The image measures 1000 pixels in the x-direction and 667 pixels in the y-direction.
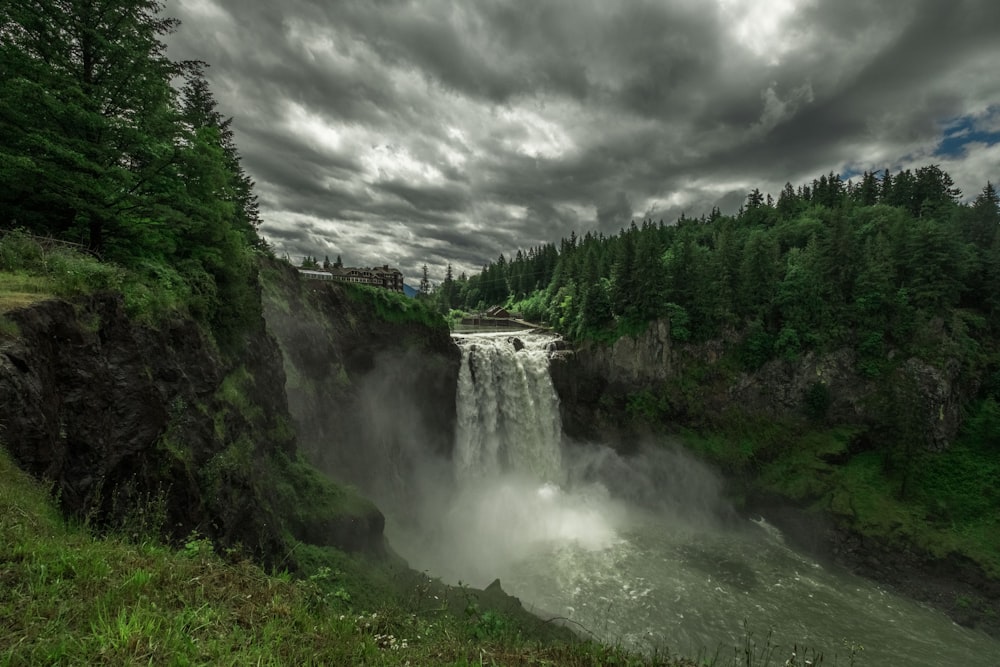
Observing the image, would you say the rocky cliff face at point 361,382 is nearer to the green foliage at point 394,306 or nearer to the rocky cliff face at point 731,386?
the green foliage at point 394,306

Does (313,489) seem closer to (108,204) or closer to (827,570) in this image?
(108,204)

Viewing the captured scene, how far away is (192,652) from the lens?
397cm

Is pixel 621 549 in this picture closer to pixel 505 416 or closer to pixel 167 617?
pixel 505 416

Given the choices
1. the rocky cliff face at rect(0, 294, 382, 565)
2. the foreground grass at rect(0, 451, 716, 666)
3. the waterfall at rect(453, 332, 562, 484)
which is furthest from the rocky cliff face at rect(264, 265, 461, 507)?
the foreground grass at rect(0, 451, 716, 666)

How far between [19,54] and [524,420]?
37827 mm

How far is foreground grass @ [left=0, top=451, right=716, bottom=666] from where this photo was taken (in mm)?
3727

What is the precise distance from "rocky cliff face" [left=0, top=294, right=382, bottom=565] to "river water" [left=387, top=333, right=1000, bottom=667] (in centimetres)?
1249

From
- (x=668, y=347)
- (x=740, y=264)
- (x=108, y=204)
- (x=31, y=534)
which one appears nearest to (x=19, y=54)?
(x=108, y=204)

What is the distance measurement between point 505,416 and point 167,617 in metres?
36.8

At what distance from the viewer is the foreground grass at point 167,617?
3727mm

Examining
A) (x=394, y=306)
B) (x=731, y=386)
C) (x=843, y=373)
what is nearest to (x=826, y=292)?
(x=843, y=373)

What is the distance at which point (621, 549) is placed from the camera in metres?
30.0

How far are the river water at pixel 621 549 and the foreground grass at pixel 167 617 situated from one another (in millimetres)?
9098

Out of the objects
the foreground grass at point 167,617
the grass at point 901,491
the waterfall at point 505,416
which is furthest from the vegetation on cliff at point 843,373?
the foreground grass at point 167,617
